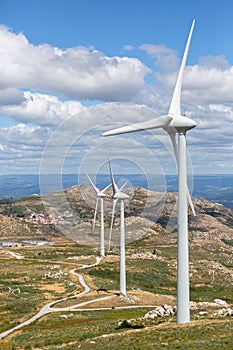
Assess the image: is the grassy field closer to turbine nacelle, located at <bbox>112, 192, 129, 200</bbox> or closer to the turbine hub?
turbine nacelle, located at <bbox>112, 192, 129, 200</bbox>

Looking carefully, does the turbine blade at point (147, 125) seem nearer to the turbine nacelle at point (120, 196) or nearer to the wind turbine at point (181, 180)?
the wind turbine at point (181, 180)

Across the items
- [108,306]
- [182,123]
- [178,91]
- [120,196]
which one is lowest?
[108,306]

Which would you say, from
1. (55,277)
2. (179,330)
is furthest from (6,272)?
(179,330)

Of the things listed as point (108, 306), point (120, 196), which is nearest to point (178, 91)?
point (120, 196)

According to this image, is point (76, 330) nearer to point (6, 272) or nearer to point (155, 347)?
point (155, 347)

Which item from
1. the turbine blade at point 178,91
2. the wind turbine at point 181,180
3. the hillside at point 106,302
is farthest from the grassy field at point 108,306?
the turbine blade at point 178,91

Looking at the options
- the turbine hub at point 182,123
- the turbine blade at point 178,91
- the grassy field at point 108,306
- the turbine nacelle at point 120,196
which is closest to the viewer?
the grassy field at point 108,306

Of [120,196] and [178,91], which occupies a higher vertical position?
[178,91]

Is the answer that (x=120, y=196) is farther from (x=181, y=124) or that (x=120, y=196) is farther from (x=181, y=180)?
(x=181, y=124)
